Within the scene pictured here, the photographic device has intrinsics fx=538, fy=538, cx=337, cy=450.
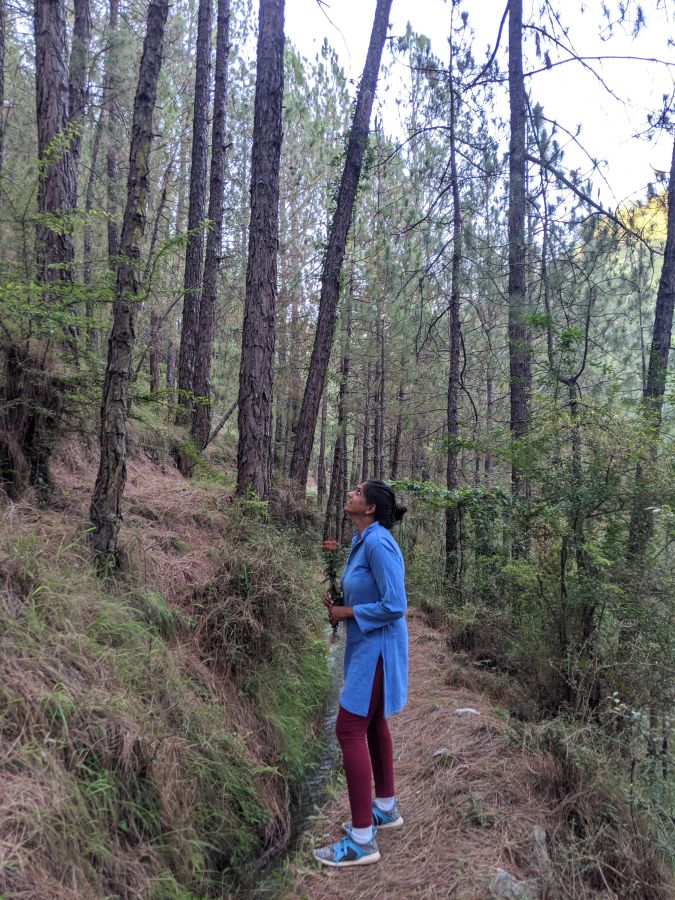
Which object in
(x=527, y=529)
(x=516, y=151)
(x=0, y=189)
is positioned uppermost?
(x=516, y=151)

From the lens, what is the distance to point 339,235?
31.0ft

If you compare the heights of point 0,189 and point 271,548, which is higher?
point 0,189

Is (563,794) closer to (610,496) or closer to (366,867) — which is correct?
(366,867)

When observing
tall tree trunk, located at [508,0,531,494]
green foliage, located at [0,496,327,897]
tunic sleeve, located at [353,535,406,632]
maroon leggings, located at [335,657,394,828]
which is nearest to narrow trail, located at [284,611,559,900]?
maroon leggings, located at [335,657,394,828]

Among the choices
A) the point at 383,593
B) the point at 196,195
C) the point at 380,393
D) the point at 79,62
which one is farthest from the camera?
the point at 380,393

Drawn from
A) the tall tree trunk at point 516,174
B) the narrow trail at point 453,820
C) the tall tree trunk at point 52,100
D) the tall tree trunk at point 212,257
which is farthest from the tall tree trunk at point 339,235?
the narrow trail at point 453,820

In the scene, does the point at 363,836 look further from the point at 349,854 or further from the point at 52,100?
the point at 52,100

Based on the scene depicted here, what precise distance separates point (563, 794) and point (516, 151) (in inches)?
354

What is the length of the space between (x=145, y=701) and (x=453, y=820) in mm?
1917

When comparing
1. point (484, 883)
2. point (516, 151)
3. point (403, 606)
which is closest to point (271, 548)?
point (403, 606)

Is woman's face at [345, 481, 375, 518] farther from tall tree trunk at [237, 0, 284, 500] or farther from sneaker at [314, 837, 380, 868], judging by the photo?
tall tree trunk at [237, 0, 284, 500]

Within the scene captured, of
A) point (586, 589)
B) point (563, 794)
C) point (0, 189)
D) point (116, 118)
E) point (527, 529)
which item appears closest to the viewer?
point (563, 794)

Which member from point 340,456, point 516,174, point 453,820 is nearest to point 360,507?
point 453,820

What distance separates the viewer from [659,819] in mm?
2967
